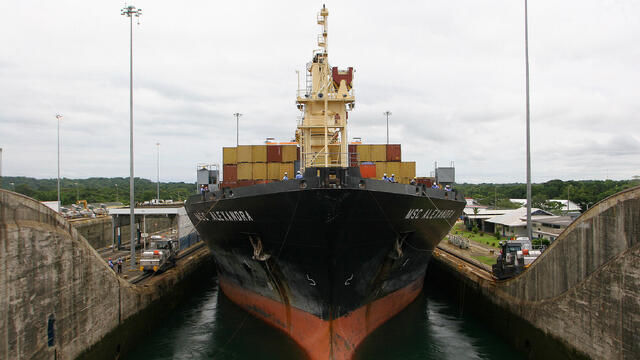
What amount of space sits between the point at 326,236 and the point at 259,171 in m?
9.08

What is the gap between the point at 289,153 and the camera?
64.4 ft

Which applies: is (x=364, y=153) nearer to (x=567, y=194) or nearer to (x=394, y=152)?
(x=394, y=152)

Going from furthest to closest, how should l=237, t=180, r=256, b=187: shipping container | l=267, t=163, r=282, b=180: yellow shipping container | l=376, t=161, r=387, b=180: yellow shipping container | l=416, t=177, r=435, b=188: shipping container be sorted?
l=416, t=177, r=435, b=188: shipping container
l=376, t=161, r=387, b=180: yellow shipping container
l=267, t=163, r=282, b=180: yellow shipping container
l=237, t=180, r=256, b=187: shipping container

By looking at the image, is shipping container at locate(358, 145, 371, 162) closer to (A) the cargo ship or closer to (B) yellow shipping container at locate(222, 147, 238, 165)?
(A) the cargo ship

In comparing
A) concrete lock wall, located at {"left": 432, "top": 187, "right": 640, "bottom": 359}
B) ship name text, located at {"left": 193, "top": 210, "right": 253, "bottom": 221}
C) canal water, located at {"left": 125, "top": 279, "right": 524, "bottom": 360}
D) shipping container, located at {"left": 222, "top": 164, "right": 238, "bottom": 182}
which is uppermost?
shipping container, located at {"left": 222, "top": 164, "right": 238, "bottom": 182}

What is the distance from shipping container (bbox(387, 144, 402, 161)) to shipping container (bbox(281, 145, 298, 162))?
525 centimetres

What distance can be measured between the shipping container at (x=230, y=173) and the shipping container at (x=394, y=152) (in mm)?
8505

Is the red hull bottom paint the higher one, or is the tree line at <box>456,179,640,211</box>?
the tree line at <box>456,179,640,211</box>

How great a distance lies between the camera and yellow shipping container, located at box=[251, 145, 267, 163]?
757 inches

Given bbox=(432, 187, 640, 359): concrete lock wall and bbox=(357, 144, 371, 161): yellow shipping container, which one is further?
bbox=(357, 144, 371, 161): yellow shipping container

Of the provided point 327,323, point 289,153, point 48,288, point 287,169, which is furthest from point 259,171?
point 48,288

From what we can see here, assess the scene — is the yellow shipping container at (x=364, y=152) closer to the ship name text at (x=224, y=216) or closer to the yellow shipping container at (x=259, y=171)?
the yellow shipping container at (x=259, y=171)

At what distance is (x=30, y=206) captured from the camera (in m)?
9.23

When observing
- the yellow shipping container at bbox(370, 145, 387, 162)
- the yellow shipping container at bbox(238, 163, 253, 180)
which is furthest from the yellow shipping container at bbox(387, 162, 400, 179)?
the yellow shipping container at bbox(238, 163, 253, 180)
